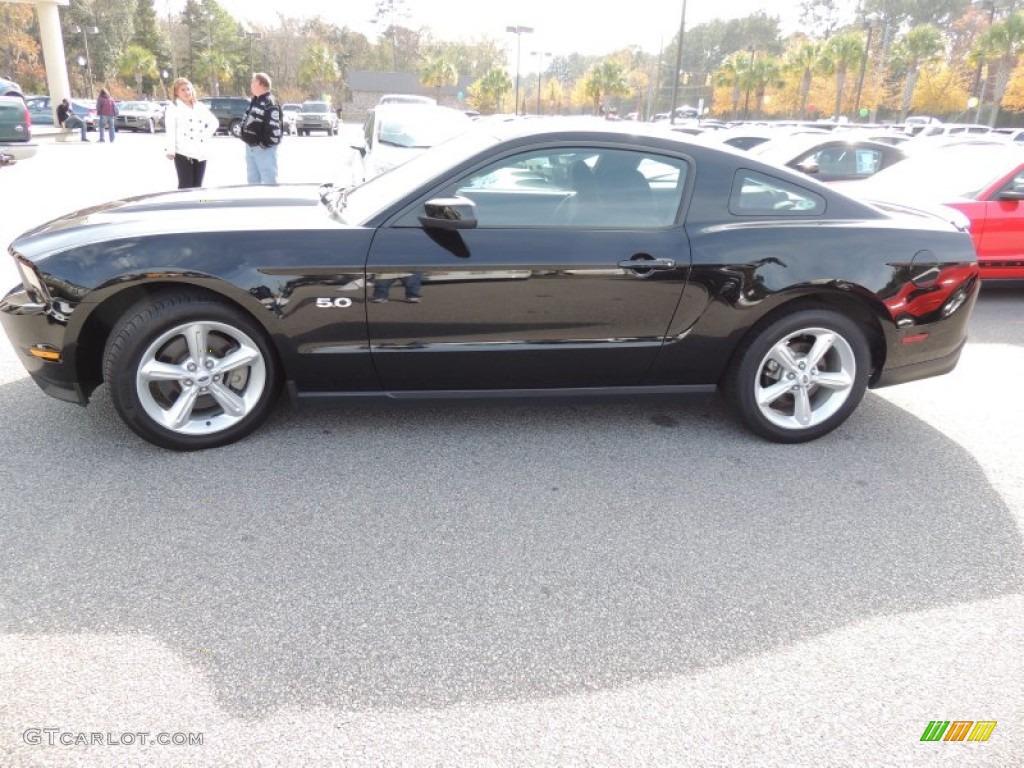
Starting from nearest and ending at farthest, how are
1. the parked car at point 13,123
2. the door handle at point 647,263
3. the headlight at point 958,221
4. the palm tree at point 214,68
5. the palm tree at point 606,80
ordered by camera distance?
1. the door handle at point 647,263
2. the headlight at point 958,221
3. the parked car at point 13,123
4. the palm tree at point 214,68
5. the palm tree at point 606,80

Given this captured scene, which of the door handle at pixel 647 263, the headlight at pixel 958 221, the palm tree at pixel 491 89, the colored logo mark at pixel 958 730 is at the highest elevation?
the palm tree at pixel 491 89

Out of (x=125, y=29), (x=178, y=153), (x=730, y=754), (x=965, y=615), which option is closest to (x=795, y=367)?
(x=965, y=615)

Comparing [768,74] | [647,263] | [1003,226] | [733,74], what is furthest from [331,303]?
[733,74]

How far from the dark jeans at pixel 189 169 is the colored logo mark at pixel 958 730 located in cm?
894

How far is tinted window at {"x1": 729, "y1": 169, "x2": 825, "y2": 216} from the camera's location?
360 cm

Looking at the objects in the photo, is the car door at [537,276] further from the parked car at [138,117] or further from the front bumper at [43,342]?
the parked car at [138,117]

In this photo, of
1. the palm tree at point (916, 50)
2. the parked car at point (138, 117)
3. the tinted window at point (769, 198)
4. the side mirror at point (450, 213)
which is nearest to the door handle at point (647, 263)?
the tinted window at point (769, 198)

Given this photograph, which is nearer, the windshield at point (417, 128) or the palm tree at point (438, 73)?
the windshield at point (417, 128)

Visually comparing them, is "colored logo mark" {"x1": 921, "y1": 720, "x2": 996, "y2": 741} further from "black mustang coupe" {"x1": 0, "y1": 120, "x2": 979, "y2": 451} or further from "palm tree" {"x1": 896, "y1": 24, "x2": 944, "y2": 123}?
"palm tree" {"x1": 896, "y1": 24, "x2": 944, "y2": 123}

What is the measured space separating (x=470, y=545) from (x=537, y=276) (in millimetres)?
1271

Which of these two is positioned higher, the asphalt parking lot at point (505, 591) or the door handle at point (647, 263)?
the door handle at point (647, 263)

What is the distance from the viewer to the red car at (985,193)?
6637mm

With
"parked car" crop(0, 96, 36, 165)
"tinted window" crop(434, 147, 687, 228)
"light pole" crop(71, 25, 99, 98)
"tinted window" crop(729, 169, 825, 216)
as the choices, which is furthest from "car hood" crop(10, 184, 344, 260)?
"light pole" crop(71, 25, 99, 98)

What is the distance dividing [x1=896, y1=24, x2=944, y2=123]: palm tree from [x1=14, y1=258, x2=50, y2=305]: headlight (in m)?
55.6
